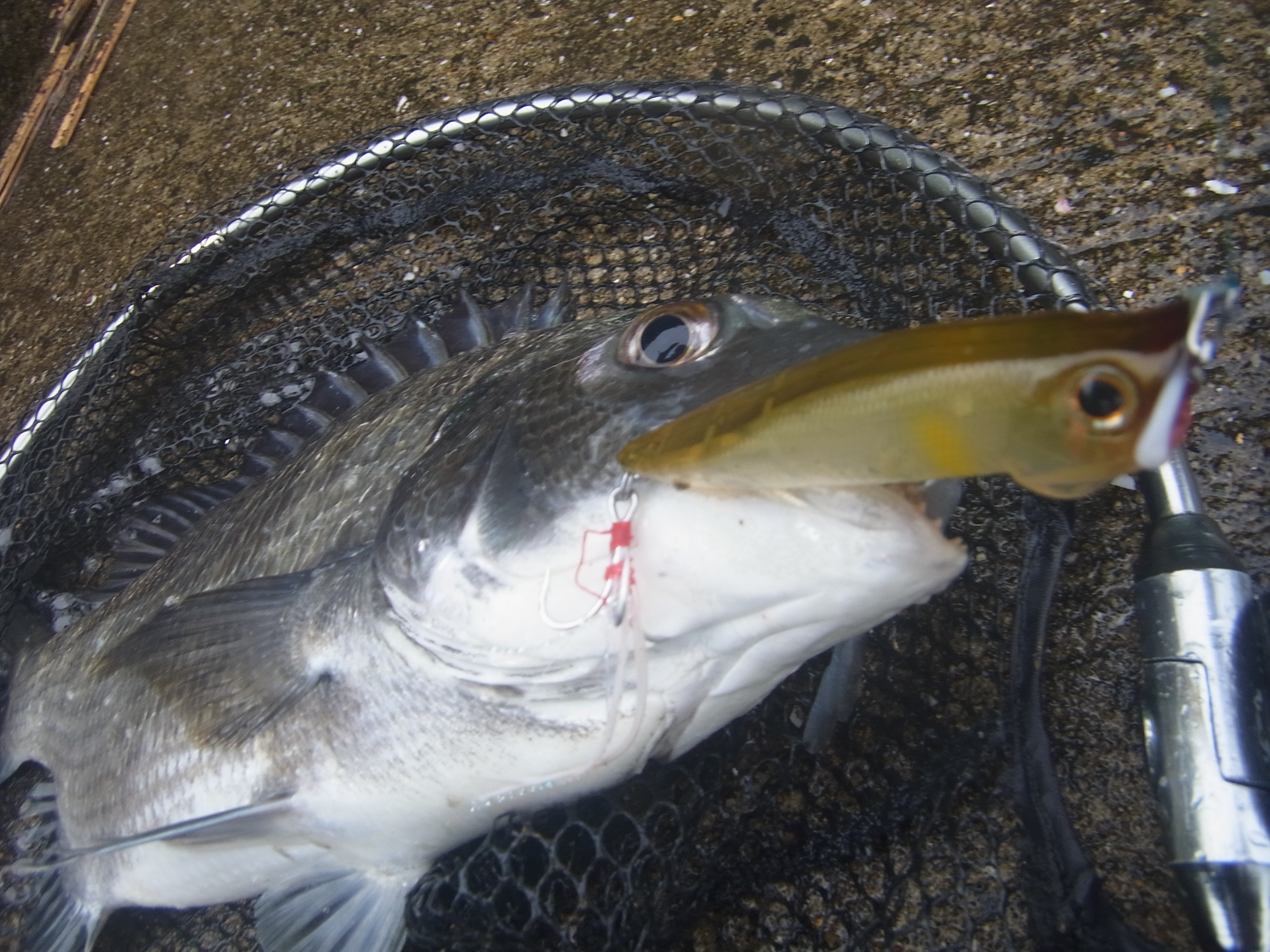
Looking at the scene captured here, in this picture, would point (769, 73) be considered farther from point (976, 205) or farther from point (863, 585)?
point (863, 585)

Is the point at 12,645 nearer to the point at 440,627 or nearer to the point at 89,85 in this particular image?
the point at 440,627

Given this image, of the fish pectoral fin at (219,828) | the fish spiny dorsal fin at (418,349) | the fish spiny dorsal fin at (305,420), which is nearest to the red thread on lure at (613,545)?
the fish pectoral fin at (219,828)

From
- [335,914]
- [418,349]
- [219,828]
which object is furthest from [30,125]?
[335,914]

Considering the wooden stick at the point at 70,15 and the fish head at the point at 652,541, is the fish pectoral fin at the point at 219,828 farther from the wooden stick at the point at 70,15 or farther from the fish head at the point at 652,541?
the wooden stick at the point at 70,15

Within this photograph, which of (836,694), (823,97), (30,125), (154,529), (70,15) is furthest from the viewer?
(70,15)

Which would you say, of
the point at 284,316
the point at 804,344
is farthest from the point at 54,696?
the point at 804,344
